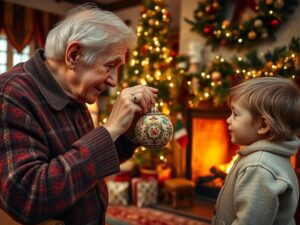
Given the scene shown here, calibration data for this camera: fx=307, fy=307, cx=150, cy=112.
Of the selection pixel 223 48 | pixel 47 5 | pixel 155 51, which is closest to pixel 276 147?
pixel 223 48

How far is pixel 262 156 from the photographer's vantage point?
91cm

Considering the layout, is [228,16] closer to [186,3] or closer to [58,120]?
[186,3]

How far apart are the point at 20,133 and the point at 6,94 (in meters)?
0.11

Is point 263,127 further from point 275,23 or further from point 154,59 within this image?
point 154,59

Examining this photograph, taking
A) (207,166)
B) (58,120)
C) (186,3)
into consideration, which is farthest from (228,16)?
(58,120)

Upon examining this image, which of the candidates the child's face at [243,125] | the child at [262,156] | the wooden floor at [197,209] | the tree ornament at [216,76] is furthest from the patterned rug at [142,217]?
the child's face at [243,125]

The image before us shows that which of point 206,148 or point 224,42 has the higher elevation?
point 224,42

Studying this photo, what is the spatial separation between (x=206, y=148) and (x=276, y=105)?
2.46 metres

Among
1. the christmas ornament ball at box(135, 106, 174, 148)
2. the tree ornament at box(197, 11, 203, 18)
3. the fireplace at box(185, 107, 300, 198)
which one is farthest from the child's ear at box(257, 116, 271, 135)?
the tree ornament at box(197, 11, 203, 18)

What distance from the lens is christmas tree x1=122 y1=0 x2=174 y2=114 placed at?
10.3 feet

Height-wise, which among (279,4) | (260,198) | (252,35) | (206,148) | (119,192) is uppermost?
(279,4)

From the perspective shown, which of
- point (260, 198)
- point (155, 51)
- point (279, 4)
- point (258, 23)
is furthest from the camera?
point (155, 51)

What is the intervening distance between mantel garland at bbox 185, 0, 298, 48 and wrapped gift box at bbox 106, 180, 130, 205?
1.62 m

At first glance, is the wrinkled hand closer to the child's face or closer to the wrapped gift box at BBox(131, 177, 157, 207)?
the child's face
